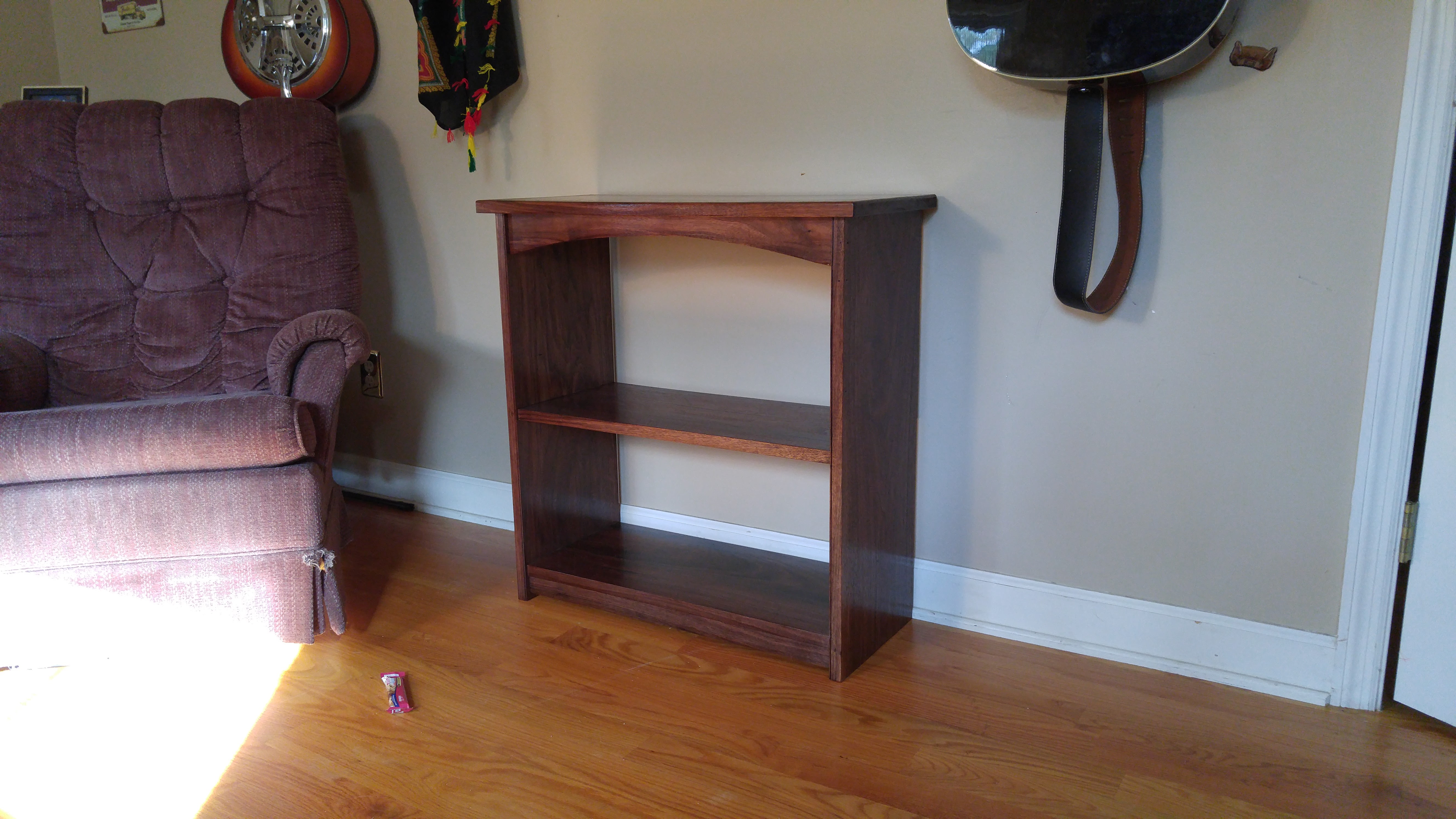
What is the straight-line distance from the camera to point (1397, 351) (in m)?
1.47

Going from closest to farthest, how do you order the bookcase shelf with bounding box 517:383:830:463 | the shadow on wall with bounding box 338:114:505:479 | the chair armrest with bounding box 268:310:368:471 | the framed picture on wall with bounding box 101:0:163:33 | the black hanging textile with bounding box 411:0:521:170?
the bookcase shelf with bounding box 517:383:830:463 → the chair armrest with bounding box 268:310:368:471 → the black hanging textile with bounding box 411:0:521:170 → the shadow on wall with bounding box 338:114:505:479 → the framed picture on wall with bounding box 101:0:163:33

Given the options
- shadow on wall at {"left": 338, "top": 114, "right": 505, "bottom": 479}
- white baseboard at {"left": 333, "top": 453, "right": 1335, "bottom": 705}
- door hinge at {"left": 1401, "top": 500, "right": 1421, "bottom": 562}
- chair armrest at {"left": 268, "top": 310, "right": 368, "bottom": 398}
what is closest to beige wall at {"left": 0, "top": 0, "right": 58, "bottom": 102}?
shadow on wall at {"left": 338, "top": 114, "right": 505, "bottom": 479}

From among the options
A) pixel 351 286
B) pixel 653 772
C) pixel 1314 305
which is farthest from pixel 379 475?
pixel 1314 305

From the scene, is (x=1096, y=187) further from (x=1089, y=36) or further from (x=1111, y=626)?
(x=1111, y=626)

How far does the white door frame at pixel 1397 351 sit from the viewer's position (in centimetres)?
138

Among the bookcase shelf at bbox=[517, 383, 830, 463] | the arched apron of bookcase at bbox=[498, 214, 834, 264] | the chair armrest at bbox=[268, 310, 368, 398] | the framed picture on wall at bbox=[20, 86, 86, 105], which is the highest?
the framed picture on wall at bbox=[20, 86, 86, 105]

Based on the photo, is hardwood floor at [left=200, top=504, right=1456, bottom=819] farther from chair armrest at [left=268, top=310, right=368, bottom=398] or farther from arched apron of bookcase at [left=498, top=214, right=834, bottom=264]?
arched apron of bookcase at [left=498, top=214, right=834, bottom=264]

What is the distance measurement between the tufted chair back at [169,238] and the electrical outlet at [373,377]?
45 cm

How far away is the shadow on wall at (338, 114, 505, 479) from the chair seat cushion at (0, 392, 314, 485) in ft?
2.63

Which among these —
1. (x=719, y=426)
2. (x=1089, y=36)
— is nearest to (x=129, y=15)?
(x=719, y=426)

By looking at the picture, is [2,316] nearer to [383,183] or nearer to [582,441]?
[383,183]

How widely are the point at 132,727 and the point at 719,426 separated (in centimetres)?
112

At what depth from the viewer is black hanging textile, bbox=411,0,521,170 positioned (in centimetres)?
218

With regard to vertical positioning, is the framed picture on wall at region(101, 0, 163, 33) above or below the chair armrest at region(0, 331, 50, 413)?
above
